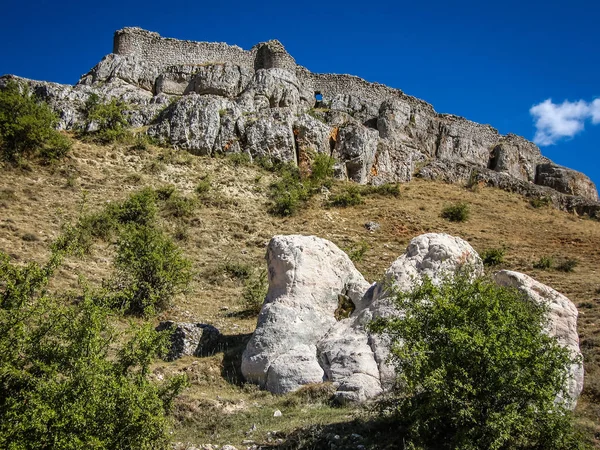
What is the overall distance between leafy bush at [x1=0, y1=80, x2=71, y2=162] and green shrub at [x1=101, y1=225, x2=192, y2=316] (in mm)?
12233

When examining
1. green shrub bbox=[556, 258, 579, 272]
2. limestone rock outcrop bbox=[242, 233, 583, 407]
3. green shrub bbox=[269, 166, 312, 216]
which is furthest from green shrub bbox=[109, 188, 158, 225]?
green shrub bbox=[556, 258, 579, 272]

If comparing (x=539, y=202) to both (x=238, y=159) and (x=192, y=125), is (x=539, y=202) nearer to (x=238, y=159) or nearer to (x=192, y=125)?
(x=238, y=159)

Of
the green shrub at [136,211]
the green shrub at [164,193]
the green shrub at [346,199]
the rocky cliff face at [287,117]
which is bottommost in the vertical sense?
the green shrub at [136,211]

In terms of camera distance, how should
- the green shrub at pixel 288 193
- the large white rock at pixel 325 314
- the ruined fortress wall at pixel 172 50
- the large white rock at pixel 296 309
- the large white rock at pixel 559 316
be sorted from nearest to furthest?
the large white rock at pixel 559 316 < the large white rock at pixel 325 314 < the large white rock at pixel 296 309 < the green shrub at pixel 288 193 < the ruined fortress wall at pixel 172 50

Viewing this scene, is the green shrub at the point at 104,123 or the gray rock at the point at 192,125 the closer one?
the green shrub at the point at 104,123

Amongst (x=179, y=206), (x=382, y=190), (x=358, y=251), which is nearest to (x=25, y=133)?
(x=179, y=206)

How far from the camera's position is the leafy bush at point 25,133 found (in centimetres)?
2566

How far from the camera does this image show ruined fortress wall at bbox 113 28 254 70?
39688 millimetres

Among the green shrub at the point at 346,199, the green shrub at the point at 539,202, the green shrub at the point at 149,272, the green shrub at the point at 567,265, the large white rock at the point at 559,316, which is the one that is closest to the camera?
the large white rock at the point at 559,316

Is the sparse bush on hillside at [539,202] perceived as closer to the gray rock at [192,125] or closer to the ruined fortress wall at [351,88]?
the ruined fortress wall at [351,88]

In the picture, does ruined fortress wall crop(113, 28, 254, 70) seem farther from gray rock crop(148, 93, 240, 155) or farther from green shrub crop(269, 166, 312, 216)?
green shrub crop(269, 166, 312, 216)

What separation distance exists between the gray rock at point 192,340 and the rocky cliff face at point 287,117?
750 inches

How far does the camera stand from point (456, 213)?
30.2 m

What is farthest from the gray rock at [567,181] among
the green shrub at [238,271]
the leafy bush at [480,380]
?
the leafy bush at [480,380]
